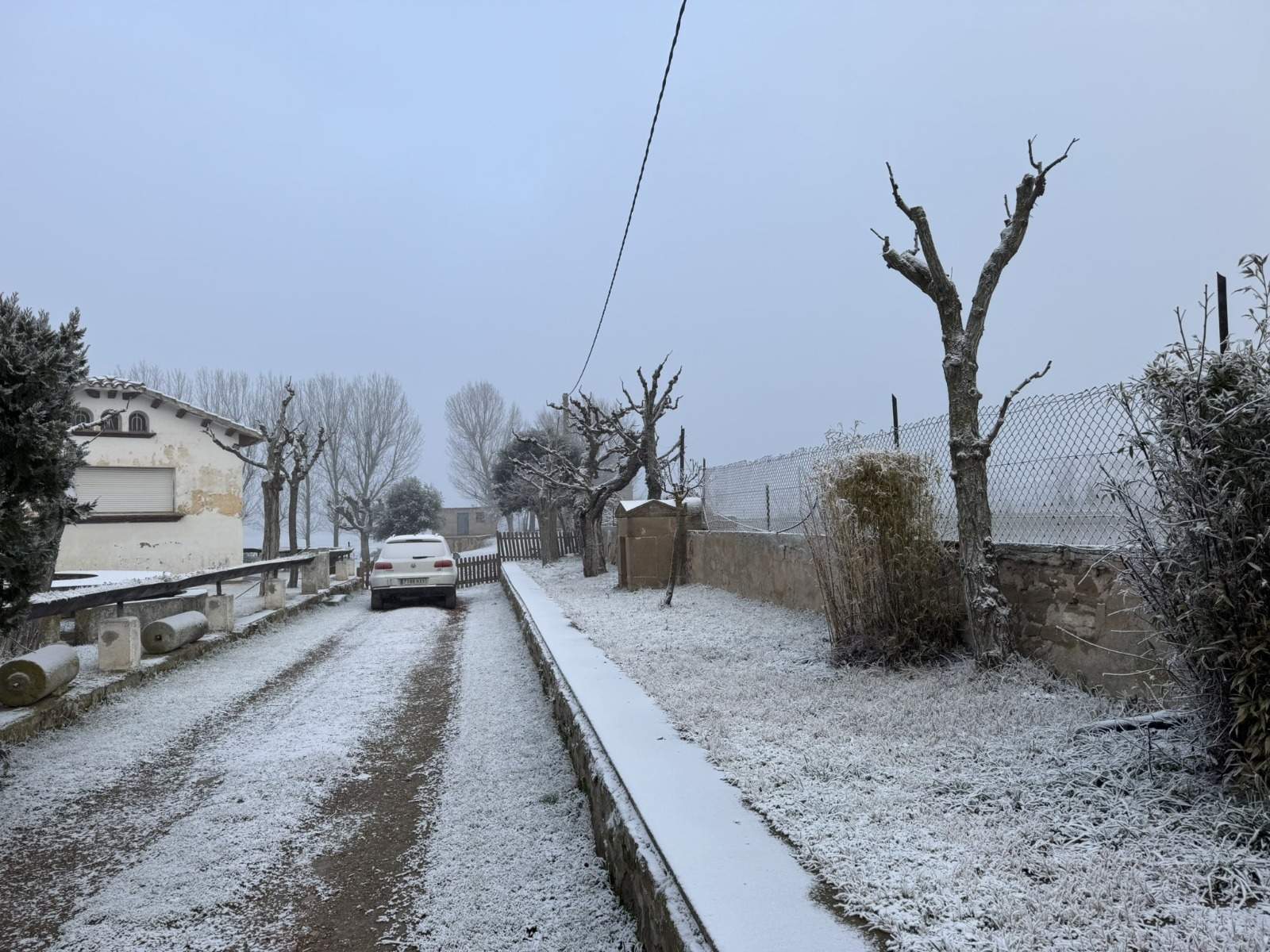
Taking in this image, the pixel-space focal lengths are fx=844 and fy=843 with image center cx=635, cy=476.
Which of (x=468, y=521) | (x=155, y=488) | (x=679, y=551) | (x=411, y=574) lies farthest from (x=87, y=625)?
(x=468, y=521)

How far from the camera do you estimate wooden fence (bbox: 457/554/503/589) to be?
70.7 ft

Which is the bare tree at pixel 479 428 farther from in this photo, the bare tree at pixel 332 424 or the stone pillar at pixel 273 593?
the stone pillar at pixel 273 593

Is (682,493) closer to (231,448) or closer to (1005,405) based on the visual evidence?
(1005,405)

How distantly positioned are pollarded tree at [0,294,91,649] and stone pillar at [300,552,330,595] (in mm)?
11267

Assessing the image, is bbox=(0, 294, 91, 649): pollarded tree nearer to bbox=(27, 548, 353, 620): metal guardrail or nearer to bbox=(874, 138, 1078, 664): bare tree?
bbox=(27, 548, 353, 620): metal guardrail

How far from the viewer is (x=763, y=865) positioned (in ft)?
8.08

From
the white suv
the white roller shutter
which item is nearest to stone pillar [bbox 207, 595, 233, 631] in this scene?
the white suv

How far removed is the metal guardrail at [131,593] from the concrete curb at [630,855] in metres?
3.64

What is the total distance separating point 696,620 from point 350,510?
1365 inches

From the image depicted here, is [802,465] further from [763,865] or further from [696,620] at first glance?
[763,865]

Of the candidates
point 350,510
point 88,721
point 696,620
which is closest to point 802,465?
point 696,620

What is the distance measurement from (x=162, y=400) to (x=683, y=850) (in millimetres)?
24664

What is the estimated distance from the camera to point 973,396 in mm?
5117

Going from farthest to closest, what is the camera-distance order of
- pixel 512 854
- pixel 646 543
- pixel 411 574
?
pixel 411 574 < pixel 646 543 < pixel 512 854
